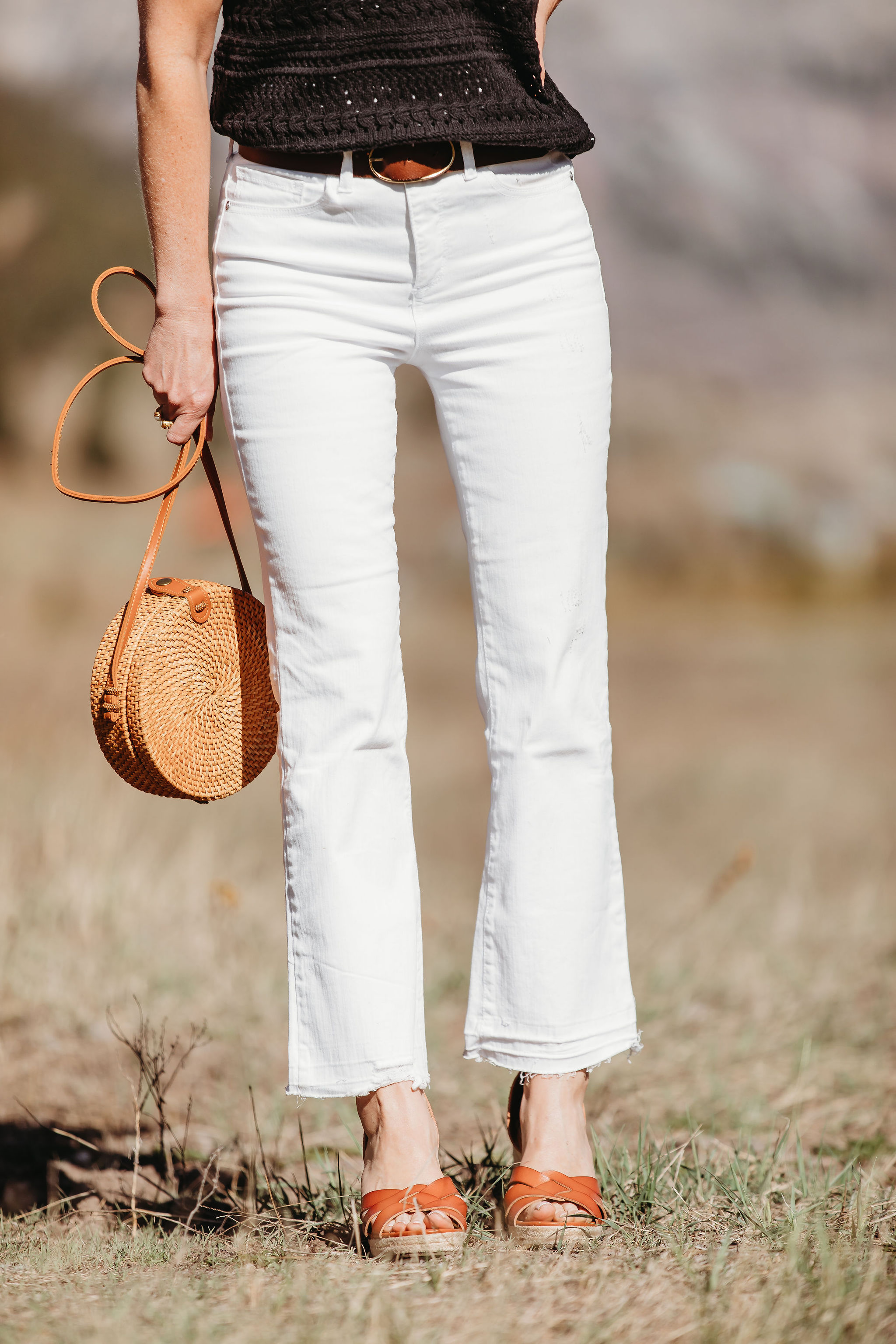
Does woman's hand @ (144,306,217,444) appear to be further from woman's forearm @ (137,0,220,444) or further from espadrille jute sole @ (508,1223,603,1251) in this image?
espadrille jute sole @ (508,1223,603,1251)

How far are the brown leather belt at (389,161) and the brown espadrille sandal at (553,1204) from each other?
1065 mm

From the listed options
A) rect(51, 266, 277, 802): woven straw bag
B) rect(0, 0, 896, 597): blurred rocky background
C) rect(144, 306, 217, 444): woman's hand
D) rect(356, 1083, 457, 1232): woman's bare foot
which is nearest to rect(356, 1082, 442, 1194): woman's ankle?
rect(356, 1083, 457, 1232): woman's bare foot

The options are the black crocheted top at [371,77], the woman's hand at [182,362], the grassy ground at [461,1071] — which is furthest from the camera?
the woman's hand at [182,362]

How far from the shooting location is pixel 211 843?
3.47m

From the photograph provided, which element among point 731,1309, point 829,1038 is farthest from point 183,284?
point 829,1038

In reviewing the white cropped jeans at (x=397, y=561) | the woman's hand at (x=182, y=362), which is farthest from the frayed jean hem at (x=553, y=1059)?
the woman's hand at (x=182, y=362)

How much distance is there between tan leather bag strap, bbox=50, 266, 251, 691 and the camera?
137 centimetres

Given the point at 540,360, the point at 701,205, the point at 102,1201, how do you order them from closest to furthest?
1. the point at 540,360
2. the point at 102,1201
3. the point at 701,205

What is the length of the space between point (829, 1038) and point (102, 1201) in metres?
1.39

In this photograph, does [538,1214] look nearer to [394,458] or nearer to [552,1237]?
[552,1237]

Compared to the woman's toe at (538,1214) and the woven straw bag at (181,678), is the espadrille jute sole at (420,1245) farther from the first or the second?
the woven straw bag at (181,678)

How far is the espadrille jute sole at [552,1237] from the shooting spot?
1.27 m

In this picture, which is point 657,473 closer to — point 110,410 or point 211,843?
point 110,410

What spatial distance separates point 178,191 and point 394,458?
1.19 feet
